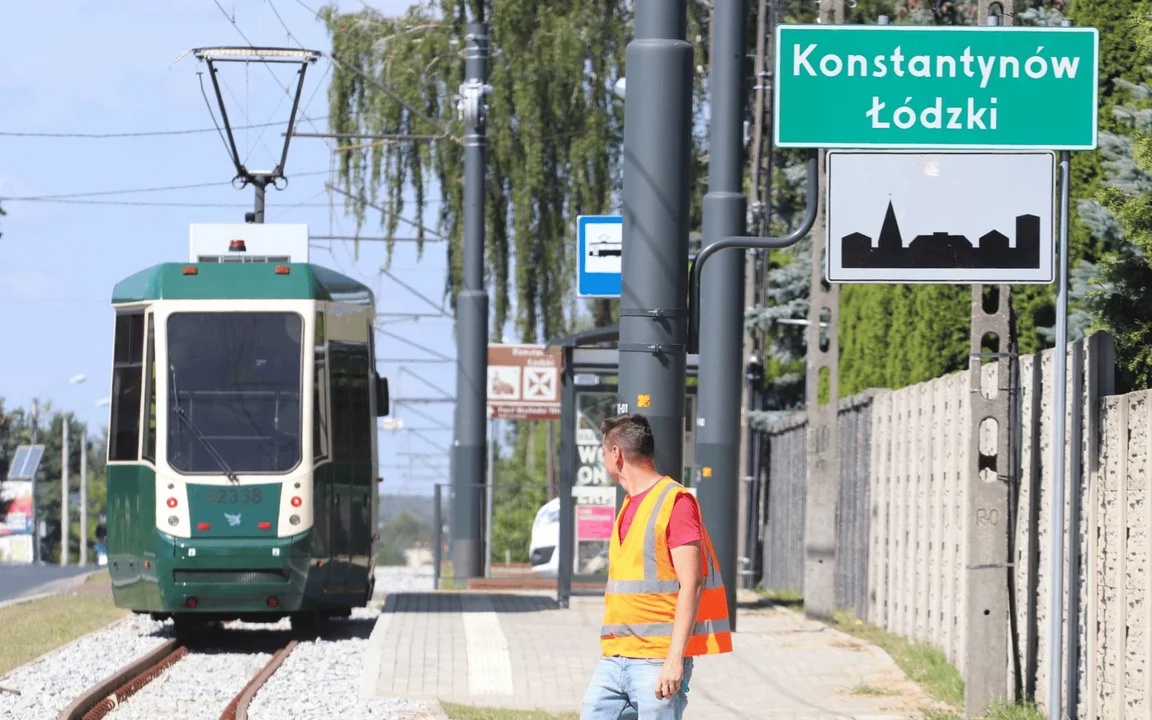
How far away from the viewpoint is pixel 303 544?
1725 centimetres

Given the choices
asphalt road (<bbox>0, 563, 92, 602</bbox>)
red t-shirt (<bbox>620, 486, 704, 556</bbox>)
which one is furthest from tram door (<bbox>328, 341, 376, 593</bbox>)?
red t-shirt (<bbox>620, 486, 704, 556</bbox>)

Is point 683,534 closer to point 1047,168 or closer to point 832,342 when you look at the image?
point 1047,168

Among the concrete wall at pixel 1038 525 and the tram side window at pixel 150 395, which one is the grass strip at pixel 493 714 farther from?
the tram side window at pixel 150 395

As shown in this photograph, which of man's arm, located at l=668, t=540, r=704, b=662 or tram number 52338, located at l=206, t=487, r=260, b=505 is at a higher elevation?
man's arm, located at l=668, t=540, r=704, b=662

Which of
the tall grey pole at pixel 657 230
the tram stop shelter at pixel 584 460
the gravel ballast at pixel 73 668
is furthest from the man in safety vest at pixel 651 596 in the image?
the tram stop shelter at pixel 584 460

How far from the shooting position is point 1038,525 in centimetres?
1166

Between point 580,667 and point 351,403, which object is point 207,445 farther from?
point 580,667

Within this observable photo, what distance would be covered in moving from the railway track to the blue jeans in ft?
18.1

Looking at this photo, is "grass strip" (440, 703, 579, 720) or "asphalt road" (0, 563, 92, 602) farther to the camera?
"asphalt road" (0, 563, 92, 602)

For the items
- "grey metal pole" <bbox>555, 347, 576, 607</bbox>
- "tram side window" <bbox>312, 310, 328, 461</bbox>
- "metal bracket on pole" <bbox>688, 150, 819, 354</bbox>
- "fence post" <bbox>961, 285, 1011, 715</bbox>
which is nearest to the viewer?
"metal bracket on pole" <bbox>688, 150, 819, 354</bbox>

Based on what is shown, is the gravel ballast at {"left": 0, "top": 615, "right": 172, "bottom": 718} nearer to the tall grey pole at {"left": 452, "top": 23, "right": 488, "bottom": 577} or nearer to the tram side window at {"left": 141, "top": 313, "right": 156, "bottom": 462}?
the tram side window at {"left": 141, "top": 313, "right": 156, "bottom": 462}

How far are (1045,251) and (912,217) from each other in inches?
27.7

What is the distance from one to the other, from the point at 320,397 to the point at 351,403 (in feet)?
2.27

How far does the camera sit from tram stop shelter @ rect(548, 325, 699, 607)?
20719mm
